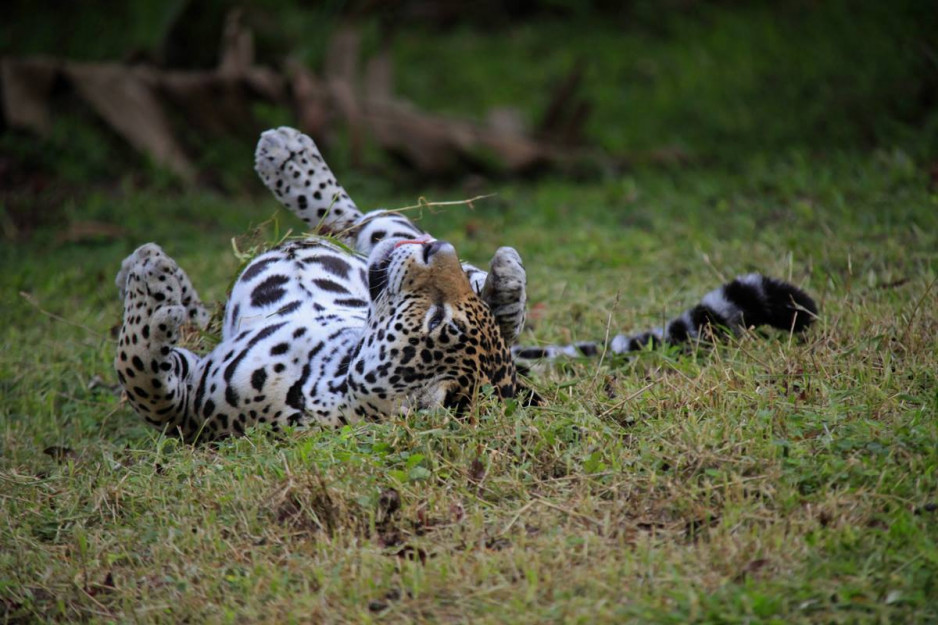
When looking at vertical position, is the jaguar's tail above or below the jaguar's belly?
above

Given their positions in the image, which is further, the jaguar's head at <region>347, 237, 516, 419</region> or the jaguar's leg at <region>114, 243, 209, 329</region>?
the jaguar's leg at <region>114, 243, 209, 329</region>

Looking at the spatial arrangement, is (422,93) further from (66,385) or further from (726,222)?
(66,385)

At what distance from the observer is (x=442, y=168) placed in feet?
32.3

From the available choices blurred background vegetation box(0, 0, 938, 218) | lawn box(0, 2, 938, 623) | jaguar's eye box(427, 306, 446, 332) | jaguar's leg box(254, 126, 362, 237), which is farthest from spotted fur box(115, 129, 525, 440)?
blurred background vegetation box(0, 0, 938, 218)

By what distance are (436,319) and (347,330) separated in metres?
0.68

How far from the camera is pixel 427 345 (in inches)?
162

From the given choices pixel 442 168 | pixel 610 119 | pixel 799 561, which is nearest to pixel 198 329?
pixel 799 561

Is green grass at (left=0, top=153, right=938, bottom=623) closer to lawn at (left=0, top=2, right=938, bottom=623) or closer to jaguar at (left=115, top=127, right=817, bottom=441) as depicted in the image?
lawn at (left=0, top=2, right=938, bottom=623)

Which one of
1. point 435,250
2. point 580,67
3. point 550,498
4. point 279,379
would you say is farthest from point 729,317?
point 580,67

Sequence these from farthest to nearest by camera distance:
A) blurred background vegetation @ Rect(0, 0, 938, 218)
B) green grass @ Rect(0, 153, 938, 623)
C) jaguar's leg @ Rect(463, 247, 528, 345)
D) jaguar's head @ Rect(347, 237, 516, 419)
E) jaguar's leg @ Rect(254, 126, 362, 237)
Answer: blurred background vegetation @ Rect(0, 0, 938, 218), jaguar's leg @ Rect(254, 126, 362, 237), jaguar's leg @ Rect(463, 247, 528, 345), jaguar's head @ Rect(347, 237, 516, 419), green grass @ Rect(0, 153, 938, 623)

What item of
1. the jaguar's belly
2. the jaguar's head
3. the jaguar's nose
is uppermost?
the jaguar's nose

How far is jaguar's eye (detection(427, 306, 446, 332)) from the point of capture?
4125 millimetres

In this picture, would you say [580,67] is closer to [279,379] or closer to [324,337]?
[324,337]

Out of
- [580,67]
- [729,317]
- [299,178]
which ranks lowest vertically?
[729,317]
